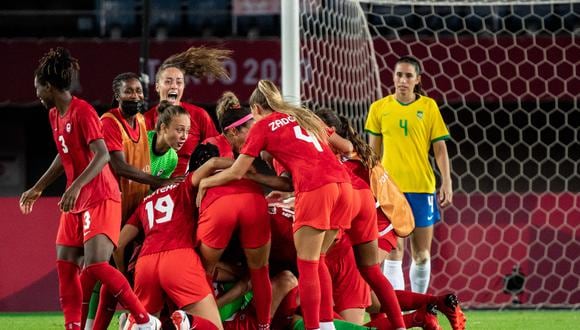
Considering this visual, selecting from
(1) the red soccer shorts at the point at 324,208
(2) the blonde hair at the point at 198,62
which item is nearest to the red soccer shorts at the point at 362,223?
(1) the red soccer shorts at the point at 324,208

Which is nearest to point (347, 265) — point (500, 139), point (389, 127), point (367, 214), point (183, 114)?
point (367, 214)

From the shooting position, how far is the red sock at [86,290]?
6.66m

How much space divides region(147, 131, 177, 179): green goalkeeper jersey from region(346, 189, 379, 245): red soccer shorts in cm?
126

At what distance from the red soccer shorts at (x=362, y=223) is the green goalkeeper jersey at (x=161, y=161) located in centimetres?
126

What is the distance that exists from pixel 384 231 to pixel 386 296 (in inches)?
36.2

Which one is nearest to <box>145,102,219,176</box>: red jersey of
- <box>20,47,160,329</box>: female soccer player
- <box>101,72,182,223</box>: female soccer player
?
<box>101,72,182,223</box>: female soccer player

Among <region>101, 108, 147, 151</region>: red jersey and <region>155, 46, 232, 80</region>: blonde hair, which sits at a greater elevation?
<region>155, 46, 232, 80</region>: blonde hair

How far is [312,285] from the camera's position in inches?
229

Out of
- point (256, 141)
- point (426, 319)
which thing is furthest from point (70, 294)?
point (426, 319)

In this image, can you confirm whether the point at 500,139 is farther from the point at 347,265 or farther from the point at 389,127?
the point at 347,265

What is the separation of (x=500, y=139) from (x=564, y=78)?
2248 mm

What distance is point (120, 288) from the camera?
5.92m

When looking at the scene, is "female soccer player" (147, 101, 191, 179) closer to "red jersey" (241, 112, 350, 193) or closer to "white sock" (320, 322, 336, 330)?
"red jersey" (241, 112, 350, 193)

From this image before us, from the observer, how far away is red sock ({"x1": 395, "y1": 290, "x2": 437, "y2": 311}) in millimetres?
6676
